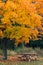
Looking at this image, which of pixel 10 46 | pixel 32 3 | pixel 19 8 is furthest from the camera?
pixel 10 46

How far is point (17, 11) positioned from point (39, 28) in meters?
4.26

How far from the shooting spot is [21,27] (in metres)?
28.7

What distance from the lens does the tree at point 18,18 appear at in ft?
90.0

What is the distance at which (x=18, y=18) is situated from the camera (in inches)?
1087

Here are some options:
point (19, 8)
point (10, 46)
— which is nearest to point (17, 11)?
point (19, 8)

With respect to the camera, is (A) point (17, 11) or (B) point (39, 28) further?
(B) point (39, 28)

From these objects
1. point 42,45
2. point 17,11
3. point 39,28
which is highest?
point 17,11

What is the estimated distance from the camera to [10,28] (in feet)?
93.2

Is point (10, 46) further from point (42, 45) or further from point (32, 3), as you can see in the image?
point (32, 3)

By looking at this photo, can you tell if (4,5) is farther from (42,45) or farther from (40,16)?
(42,45)

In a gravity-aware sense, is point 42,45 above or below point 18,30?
below

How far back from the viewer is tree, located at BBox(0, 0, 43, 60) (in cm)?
2744

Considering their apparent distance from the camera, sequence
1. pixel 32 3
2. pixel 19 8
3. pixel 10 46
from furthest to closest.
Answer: pixel 10 46
pixel 32 3
pixel 19 8

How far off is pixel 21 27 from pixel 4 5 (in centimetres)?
251
